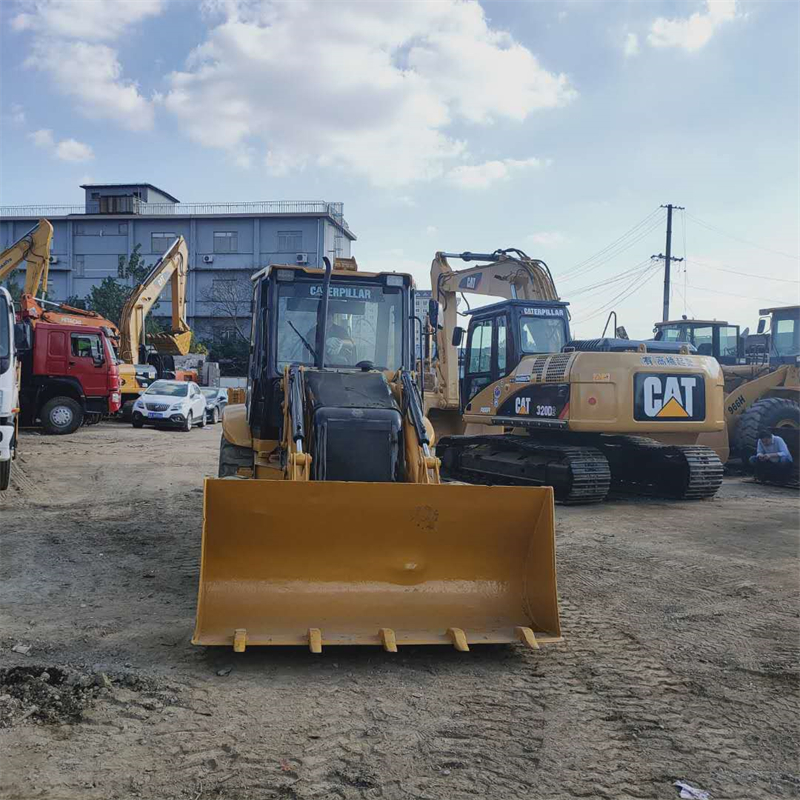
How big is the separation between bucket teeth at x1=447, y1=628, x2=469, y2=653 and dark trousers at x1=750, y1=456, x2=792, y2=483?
9.57 m

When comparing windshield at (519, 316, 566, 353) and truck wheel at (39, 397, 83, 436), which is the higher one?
windshield at (519, 316, 566, 353)

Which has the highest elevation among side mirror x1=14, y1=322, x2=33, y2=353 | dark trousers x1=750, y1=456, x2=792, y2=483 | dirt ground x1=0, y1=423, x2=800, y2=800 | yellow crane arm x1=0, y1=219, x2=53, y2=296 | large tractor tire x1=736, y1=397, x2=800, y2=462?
yellow crane arm x1=0, y1=219, x2=53, y2=296

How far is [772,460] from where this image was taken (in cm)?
1247

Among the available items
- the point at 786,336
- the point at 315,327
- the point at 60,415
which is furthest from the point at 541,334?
the point at 60,415

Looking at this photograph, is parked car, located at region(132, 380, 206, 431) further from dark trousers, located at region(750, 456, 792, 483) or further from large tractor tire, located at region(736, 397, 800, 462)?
dark trousers, located at region(750, 456, 792, 483)

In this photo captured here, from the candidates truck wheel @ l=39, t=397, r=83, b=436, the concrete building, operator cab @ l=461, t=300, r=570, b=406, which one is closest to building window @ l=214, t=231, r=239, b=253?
the concrete building

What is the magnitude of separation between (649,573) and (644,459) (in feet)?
15.7

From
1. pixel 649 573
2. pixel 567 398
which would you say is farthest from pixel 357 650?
pixel 567 398

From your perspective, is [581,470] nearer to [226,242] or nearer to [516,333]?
[516,333]

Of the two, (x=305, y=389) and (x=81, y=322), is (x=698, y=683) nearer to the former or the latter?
(x=305, y=389)

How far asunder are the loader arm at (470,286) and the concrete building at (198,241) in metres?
34.9

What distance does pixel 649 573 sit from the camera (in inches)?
267

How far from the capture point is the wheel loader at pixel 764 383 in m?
13.4

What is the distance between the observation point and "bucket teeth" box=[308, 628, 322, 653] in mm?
4297
